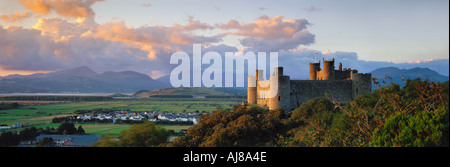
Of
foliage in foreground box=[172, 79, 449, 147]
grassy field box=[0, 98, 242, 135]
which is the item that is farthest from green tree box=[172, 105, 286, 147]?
grassy field box=[0, 98, 242, 135]

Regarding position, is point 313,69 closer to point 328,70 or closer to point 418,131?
point 328,70

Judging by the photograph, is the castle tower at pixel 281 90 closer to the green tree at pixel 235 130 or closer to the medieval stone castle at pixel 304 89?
the medieval stone castle at pixel 304 89

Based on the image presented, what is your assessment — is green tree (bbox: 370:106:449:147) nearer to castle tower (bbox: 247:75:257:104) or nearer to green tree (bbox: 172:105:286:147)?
green tree (bbox: 172:105:286:147)

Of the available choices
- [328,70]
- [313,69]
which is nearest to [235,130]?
[328,70]

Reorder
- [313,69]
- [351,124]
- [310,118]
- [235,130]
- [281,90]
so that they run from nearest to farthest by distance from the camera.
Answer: [351,124], [235,130], [310,118], [281,90], [313,69]

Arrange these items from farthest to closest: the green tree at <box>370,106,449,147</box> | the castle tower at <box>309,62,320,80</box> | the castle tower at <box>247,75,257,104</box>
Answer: the castle tower at <box>309,62,320,80</box>
the castle tower at <box>247,75,257,104</box>
the green tree at <box>370,106,449,147</box>

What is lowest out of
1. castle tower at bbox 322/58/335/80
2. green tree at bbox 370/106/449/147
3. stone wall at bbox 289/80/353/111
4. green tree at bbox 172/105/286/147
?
green tree at bbox 172/105/286/147

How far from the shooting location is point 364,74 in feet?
80.8

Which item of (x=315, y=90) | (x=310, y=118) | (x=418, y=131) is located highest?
(x=315, y=90)

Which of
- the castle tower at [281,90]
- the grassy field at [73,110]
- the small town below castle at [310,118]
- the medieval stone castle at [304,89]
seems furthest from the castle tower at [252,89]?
the grassy field at [73,110]

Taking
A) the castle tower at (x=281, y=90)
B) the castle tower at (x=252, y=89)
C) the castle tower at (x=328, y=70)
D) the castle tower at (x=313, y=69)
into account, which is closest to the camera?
the castle tower at (x=281, y=90)
